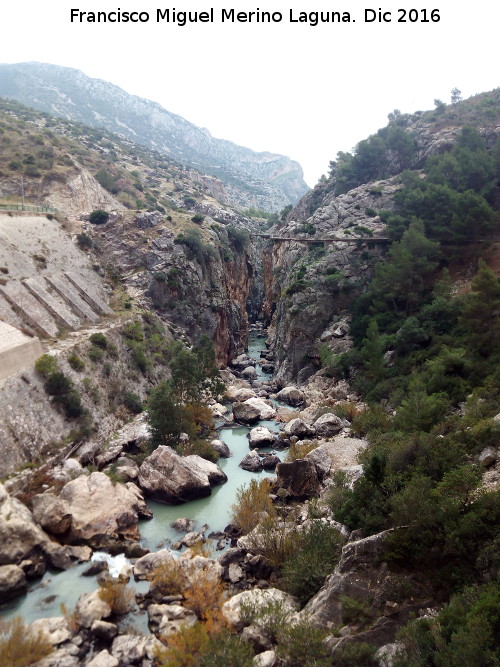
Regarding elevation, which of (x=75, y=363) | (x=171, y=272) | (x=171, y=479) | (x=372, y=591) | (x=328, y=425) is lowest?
(x=171, y=479)

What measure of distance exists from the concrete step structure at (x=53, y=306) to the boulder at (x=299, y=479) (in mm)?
25855

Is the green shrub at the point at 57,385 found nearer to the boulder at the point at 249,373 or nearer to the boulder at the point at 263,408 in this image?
the boulder at the point at 263,408

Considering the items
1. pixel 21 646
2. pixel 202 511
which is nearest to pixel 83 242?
pixel 202 511

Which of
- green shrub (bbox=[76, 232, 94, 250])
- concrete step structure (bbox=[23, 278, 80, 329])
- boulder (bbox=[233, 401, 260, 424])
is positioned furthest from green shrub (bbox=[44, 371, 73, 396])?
green shrub (bbox=[76, 232, 94, 250])

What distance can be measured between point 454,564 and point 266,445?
25.9 metres

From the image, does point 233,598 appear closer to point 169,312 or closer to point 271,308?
point 169,312

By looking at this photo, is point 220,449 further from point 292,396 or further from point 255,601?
point 255,601

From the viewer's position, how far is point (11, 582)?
1944cm

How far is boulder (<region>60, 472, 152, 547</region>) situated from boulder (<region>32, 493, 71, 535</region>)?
16.7 inches

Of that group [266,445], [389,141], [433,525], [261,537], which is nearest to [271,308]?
[389,141]

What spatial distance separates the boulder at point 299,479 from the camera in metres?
28.8

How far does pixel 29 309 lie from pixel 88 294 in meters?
10.1

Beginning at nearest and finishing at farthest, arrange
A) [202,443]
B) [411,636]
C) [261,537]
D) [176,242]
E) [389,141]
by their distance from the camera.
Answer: [411,636]
[261,537]
[202,443]
[176,242]
[389,141]

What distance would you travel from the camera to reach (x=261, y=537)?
2227cm
